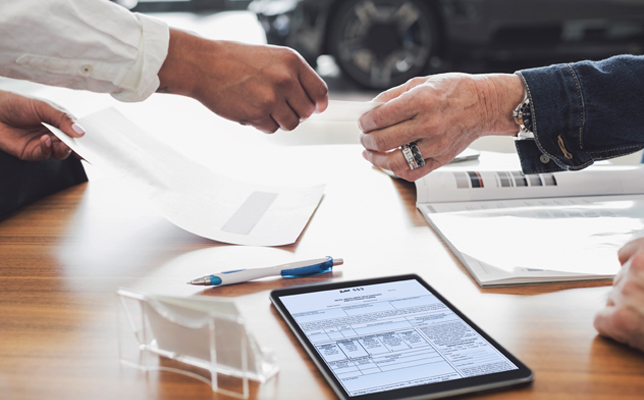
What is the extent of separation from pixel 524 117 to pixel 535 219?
18cm

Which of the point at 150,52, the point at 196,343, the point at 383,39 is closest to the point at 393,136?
the point at 150,52

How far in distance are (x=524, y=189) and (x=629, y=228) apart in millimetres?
208

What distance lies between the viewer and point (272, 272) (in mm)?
697

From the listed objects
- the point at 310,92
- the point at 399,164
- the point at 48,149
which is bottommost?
the point at 48,149

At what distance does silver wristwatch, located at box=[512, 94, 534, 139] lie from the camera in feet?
3.08

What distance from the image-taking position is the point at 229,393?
48 centimetres

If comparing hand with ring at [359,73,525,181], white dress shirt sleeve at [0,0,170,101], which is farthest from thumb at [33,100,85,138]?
hand with ring at [359,73,525,181]

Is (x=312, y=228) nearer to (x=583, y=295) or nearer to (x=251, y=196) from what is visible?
(x=251, y=196)

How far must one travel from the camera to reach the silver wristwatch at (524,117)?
94 centimetres

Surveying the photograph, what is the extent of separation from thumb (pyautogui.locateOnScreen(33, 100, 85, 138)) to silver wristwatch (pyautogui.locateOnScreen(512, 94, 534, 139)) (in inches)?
28.6

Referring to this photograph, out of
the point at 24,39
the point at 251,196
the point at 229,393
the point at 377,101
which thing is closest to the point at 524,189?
the point at 377,101

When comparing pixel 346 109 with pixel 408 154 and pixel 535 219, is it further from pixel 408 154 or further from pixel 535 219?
pixel 535 219

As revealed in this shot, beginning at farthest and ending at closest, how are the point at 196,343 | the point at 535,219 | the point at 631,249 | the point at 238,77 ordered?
the point at 535,219
the point at 238,77
the point at 631,249
the point at 196,343

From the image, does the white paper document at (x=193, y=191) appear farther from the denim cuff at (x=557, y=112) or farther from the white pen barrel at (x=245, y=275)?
the denim cuff at (x=557, y=112)
